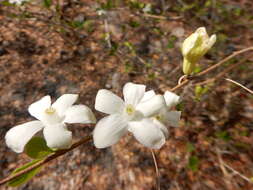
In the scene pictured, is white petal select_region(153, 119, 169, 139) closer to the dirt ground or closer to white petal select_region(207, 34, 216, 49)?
white petal select_region(207, 34, 216, 49)

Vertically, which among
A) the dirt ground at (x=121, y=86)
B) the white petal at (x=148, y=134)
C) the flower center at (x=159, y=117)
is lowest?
the dirt ground at (x=121, y=86)

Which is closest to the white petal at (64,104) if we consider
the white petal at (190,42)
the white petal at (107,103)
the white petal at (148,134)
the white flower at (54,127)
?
the white flower at (54,127)

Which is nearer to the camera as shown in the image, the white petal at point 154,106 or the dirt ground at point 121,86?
the white petal at point 154,106

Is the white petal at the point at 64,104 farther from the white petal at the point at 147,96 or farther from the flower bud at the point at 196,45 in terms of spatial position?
the flower bud at the point at 196,45

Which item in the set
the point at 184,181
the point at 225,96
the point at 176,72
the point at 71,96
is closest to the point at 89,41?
the point at 176,72

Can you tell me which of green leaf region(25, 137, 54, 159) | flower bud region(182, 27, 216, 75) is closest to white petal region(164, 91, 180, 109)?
flower bud region(182, 27, 216, 75)

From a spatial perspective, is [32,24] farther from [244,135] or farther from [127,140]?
[244,135]

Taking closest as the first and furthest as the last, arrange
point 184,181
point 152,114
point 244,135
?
point 152,114 < point 184,181 < point 244,135
